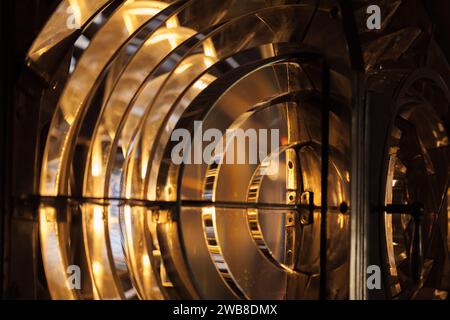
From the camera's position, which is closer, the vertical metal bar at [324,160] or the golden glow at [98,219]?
the golden glow at [98,219]

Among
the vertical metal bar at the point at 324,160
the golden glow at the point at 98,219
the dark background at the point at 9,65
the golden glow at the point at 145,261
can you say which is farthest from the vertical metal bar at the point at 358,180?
the dark background at the point at 9,65

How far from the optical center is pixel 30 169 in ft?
5.79

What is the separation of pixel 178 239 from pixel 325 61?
0.77 meters

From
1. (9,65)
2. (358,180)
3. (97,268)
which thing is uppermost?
(9,65)

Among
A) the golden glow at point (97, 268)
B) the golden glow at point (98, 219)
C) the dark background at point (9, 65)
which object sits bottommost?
the golden glow at point (97, 268)

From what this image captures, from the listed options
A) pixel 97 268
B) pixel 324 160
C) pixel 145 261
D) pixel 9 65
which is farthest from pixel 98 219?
pixel 324 160

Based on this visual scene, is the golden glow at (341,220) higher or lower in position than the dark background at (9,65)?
lower

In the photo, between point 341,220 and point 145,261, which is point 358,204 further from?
point 145,261

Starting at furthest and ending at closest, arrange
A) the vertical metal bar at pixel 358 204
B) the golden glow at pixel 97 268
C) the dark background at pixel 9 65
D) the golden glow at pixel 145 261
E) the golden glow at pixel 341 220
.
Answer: the golden glow at pixel 341 220
the vertical metal bar at pixel 358 204
the golden glow at pixel 145 261
the golden glow at pixel 97 268
the dark background at pixel 9 65

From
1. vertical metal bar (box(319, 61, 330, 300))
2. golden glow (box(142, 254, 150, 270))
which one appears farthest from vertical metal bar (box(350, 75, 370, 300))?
golden glow (box(142, 254, 150, 270))

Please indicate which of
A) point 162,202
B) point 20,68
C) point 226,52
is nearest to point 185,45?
point 226,52

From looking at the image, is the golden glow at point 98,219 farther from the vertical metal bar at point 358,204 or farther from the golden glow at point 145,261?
the vertical metal bar at point 358,204

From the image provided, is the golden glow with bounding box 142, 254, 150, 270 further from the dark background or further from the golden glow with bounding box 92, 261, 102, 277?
the dark background
